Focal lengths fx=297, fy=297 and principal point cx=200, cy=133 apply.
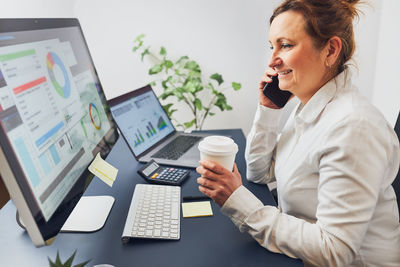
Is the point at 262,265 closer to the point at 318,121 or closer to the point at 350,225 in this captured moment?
the point at 350,225

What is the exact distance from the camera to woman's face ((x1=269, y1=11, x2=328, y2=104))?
813 mm

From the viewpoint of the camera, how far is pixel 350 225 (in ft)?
2.20

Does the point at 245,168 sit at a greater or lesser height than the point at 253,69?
lesser

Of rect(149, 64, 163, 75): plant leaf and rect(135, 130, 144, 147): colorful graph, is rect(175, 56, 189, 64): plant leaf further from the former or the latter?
rect(135, 130, 144, 147): colorful graph

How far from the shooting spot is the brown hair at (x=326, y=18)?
31.0 inches

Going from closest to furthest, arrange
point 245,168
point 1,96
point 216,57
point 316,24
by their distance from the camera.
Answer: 1. point 1,96
2. point 316,24
3. point 245,168
4. point 216,57

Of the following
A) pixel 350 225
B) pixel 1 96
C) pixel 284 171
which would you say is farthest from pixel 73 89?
pixel 350 225

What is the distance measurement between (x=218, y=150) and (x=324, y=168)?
0.26 m

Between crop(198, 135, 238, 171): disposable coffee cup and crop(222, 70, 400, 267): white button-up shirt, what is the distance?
0.09m

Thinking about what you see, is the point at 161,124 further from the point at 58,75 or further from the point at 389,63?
the point at 389,63

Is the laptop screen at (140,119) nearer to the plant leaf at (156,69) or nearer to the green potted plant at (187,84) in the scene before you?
the green potted plant at (187,84)

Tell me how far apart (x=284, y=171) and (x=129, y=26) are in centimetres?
165

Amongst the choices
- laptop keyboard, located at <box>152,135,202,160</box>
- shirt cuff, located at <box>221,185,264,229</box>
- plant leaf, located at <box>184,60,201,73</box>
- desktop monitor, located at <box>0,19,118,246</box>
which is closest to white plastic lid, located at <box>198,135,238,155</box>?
shirt cuff, located at <box>221,185,264,229</box>

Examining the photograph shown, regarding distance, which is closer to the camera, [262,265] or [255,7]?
[262,265]
